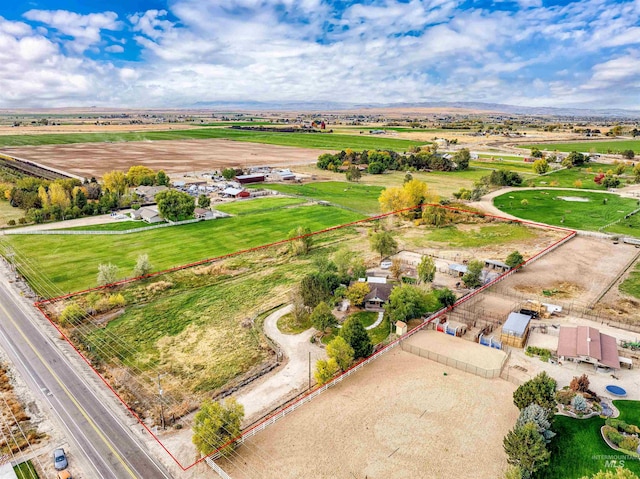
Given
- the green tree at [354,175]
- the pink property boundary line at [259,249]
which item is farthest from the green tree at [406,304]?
the green tree at [354,175]

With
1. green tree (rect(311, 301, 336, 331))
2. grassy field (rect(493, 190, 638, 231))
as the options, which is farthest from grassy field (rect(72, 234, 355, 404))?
grassy field (rect(493, 190, 638, 231))

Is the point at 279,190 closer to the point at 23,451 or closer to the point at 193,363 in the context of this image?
the point at 193,363

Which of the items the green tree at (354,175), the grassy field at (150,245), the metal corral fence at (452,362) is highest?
the green tree at (354,175)

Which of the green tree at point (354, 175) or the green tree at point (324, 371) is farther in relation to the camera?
the green tree at point (354, 175)

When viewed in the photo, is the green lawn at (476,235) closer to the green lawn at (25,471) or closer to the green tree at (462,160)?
the green lawn at (25,471)

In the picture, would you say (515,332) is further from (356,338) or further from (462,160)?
(462,160)

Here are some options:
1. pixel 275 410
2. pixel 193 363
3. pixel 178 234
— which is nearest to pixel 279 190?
pixel 178 234

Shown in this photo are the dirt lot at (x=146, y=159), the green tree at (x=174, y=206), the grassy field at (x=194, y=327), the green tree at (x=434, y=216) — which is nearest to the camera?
the grassy field at (x=194, y=327)
